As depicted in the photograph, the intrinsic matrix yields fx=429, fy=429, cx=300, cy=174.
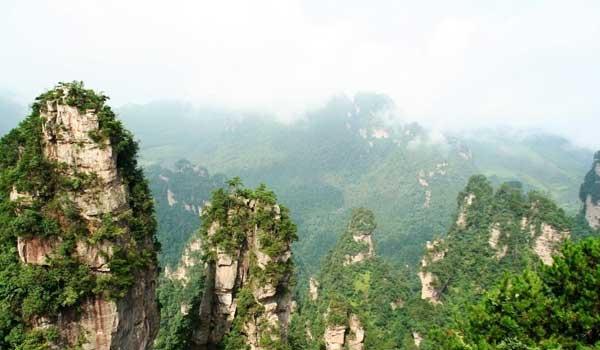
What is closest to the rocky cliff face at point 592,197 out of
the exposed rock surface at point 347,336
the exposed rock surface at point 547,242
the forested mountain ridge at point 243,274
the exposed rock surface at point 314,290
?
the exposed rock surface at point 547,242

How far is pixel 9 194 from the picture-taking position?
1675cm

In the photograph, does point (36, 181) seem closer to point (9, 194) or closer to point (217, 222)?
point (9, 194)

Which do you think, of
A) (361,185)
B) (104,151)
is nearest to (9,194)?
(104,151)

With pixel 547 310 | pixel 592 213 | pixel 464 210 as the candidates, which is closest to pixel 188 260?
pixel 464 210

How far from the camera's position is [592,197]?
3041 inches

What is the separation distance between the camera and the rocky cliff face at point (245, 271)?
23812 mm

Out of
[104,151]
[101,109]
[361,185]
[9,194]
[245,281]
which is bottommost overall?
[361,185]

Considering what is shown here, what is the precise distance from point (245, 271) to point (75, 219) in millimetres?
10645

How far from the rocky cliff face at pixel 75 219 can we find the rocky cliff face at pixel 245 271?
6767mm

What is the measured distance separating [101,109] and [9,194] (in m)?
4.78

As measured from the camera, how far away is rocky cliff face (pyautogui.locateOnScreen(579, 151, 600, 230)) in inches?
2975

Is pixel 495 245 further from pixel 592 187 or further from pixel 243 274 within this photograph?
pixel 243 274

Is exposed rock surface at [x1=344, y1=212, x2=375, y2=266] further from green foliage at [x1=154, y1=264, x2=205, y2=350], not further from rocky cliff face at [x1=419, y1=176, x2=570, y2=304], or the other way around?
green foliage at [x1=154, y1=264, x2=205, y2=350]

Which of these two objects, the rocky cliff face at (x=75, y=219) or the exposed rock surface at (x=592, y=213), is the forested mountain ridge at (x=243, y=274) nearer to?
the rocky cliff face at (x=75, y=219)
